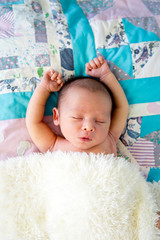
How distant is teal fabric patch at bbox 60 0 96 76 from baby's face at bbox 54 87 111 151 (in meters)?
0.19

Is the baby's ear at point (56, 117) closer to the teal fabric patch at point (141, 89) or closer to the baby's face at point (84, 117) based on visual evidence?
the baby's face at point (84, 117)

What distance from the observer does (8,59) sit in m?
1.20

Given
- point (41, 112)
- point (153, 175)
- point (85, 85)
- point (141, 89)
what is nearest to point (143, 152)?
point (153, 175)

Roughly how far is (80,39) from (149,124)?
581 mm

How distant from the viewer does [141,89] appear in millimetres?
1244

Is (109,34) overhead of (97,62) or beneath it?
overhead

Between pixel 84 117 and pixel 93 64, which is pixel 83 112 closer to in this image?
pixel 84 117

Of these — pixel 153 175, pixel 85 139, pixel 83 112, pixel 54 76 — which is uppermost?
pixel 54 76

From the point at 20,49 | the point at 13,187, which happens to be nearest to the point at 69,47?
the point at 20,49

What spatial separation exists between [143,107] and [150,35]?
396 millimetres

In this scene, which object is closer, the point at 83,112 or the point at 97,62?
the point at 83,112

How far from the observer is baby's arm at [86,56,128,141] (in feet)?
3.95

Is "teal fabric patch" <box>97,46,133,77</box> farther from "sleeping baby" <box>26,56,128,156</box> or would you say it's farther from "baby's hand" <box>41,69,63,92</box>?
"baby's hand" <box>41,69,63,92</box>

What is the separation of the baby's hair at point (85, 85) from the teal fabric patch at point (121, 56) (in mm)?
145
